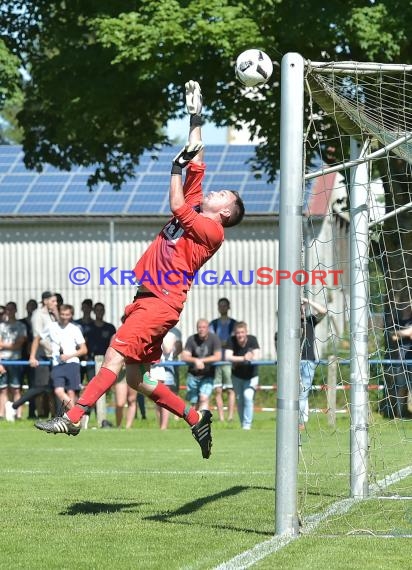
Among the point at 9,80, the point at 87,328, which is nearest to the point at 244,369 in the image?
the point at 87,328

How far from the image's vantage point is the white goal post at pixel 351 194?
754 centimetres

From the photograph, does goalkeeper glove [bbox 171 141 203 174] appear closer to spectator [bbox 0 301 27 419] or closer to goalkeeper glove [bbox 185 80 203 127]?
goalkeeper glove [bbox 185 80 203 127]

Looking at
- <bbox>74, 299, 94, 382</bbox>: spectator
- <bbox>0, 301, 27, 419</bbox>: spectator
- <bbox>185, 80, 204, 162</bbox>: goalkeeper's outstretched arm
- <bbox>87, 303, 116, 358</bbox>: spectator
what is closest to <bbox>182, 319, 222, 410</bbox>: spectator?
<bbox>87, 303, 116, 358</bbox>: spectator

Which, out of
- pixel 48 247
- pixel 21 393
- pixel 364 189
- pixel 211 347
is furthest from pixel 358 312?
pixel 48 247

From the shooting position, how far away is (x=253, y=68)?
27.0ft

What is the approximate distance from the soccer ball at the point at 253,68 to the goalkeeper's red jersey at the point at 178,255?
654 millimetres

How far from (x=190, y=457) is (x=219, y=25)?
8723mm

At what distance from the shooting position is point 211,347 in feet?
68.0

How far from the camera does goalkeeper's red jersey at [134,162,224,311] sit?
27.7 feet

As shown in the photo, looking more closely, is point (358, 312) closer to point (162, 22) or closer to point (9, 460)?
point (9, 460)

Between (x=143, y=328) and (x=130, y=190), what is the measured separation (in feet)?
80.0

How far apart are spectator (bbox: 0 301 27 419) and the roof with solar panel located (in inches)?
341

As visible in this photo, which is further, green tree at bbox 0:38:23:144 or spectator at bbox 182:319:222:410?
green tree at bbox 0:38:23:144

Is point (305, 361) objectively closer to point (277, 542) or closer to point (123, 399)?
point (277, 542)
